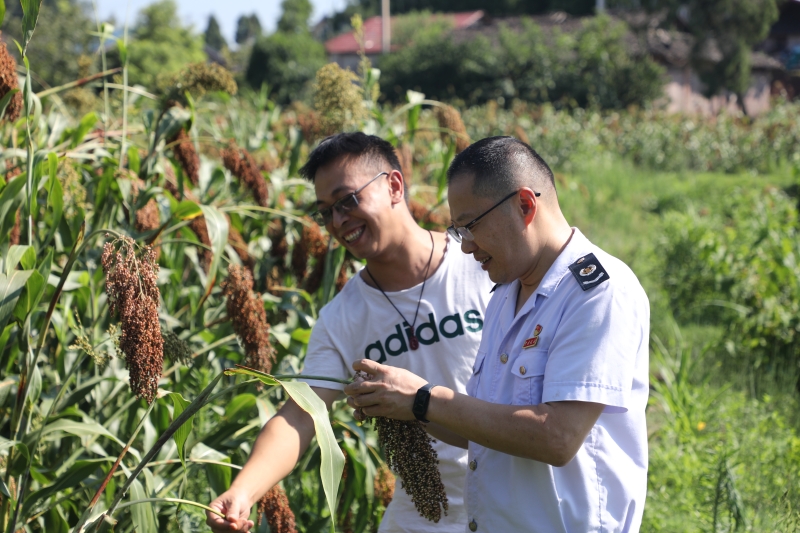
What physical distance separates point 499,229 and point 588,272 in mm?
240

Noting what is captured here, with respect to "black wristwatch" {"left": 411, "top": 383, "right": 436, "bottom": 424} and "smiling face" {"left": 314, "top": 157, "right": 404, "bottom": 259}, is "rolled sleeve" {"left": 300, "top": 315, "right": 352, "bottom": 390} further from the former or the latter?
"black wristwatch" {"left": 411, "top": 383, "right": 436, "bottom": 424}

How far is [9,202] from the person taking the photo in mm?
2279

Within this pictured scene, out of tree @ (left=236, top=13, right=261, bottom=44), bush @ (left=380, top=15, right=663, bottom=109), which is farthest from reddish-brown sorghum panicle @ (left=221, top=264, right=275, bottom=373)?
tree @ (left=236, top=13, right=261, bottom=44)

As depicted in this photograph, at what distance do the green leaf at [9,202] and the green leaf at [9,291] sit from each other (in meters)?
0.46

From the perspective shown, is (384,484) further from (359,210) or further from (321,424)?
(321,424)

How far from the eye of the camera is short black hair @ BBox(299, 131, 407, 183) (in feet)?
7.88

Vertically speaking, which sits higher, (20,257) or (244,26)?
(20,257)

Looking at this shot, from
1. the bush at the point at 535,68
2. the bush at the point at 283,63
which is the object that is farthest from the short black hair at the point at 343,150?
the bush at the point at 283,63

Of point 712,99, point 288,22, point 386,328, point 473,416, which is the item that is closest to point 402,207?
point 386,328

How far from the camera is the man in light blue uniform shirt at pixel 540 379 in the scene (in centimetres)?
161

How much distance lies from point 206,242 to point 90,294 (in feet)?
1.56

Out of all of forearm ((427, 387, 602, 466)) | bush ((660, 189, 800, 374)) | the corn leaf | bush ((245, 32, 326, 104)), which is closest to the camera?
the corn leaf

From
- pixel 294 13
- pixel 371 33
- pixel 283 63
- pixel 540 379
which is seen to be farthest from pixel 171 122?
pixel 294 13

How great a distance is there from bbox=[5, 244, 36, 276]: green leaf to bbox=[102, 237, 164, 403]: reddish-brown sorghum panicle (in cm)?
52
